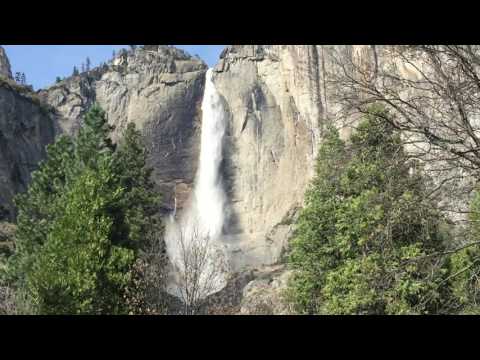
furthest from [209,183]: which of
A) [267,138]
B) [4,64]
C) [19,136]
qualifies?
[4,64]

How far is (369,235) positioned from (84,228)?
36.2 ft

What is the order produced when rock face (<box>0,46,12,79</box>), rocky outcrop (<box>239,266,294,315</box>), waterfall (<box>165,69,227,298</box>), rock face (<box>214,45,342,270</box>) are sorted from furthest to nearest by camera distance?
rock face (<box>0,46,12,79</box>)
waterfall (<box>165,69,227,298</box>)
rock face (<box>214,45,342,270</box>)
rocky outcrop (<box>239,266,294,315</box>)

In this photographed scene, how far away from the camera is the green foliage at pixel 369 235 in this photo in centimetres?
816

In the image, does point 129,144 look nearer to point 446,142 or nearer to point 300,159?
point 300,159

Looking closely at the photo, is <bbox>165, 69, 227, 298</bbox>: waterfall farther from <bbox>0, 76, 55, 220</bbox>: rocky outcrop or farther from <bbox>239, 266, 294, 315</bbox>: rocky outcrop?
<bbox>0, 76, 55, 220</bbox>: rocky outcrop

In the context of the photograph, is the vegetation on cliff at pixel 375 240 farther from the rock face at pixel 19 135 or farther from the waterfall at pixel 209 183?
the rock face at pixel 19 135

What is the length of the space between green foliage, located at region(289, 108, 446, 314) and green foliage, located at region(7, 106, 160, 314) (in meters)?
5.92

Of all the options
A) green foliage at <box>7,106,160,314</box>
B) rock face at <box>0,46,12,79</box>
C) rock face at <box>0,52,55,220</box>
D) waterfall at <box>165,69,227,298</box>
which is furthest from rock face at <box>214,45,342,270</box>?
rock face at <box>0,46,12,79</box>

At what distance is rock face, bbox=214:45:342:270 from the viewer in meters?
48.0

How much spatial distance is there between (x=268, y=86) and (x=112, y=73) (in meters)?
17.1

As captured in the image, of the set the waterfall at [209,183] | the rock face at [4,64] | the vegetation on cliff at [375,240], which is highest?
the rock face at [4,64]

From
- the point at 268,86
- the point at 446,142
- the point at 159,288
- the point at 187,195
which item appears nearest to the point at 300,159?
the point at 268,86

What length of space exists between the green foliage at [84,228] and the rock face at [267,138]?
61.5 ft

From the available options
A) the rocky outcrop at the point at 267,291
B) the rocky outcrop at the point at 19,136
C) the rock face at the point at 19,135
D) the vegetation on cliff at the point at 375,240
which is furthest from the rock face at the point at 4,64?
the vegetation on cliff at the point at 375,240
